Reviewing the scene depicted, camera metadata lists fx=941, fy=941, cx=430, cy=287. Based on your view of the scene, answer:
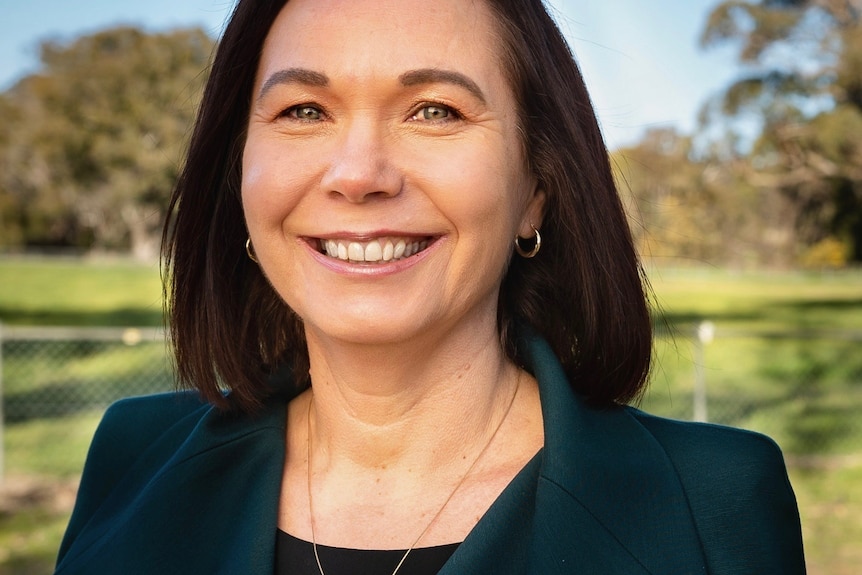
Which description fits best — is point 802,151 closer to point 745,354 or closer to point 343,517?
point 745,354

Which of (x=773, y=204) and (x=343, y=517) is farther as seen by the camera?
(x=773, y=204)

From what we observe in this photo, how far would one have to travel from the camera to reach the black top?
1855 millimetres

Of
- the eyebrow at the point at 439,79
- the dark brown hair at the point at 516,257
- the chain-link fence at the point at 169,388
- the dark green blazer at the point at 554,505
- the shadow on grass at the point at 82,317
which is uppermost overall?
the eyebrow at the point at 439,79

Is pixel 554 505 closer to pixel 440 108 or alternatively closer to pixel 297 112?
pixel 440 108

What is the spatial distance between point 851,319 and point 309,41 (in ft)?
92.0

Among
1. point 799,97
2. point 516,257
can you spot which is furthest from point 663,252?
point 799,97

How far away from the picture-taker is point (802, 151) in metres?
24.5

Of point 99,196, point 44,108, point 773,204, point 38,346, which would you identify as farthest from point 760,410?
point 44,108

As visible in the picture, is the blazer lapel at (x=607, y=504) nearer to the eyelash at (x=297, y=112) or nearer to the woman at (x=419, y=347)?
the woman at (x=419, y=347)

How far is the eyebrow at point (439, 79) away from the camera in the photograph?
175 centimetres

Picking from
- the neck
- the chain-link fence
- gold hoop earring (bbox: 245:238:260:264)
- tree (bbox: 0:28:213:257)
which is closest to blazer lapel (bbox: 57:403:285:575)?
the neck

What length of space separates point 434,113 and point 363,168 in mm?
191

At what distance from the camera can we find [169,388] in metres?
10.6

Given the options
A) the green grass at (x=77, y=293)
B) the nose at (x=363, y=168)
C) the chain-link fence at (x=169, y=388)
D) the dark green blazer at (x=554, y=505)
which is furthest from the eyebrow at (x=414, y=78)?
the green grass at (x=77, y=293)
